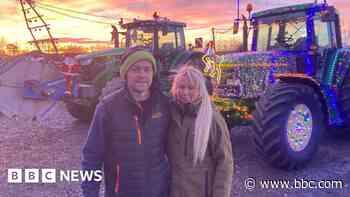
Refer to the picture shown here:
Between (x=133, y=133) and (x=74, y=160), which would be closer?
(x=133, y=133)

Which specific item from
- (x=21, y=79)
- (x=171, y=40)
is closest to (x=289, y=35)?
(x=171, y=40)

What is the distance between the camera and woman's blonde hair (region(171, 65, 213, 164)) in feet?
6.34

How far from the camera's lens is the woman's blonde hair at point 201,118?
1.93 m

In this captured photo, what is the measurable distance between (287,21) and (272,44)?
1.12 feet

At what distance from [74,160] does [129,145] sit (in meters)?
2.95

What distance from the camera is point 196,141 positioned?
193 cm

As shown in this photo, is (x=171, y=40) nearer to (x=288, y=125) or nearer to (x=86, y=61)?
(x=86, y=61)

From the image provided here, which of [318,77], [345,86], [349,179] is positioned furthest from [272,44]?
[349,179]

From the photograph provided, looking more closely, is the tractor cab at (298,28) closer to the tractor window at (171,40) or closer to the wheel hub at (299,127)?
the wheel hub at (299,127)

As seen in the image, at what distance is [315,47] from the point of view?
4.72 meters

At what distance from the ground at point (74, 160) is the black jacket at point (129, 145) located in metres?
1.72

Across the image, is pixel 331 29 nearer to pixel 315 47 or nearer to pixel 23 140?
pixel 315 47

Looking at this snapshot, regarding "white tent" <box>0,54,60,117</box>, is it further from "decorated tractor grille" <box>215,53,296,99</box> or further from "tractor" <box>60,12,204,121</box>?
"decorated tractor grille" <box>215,53,296,99</box>

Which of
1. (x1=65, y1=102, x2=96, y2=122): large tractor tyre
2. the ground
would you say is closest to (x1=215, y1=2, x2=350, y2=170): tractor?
the ground
